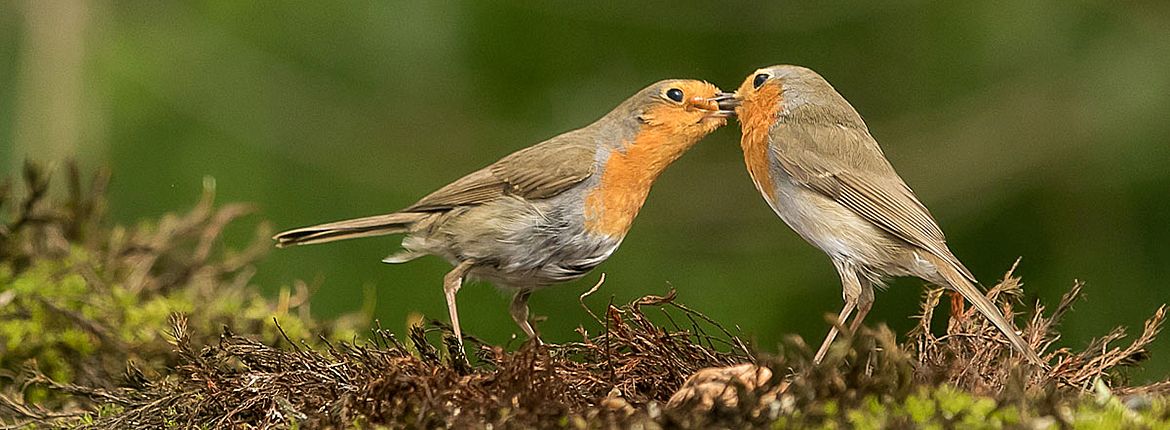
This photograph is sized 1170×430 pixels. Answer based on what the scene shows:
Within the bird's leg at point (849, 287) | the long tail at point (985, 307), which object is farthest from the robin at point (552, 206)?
the long tail at point (985, 307)

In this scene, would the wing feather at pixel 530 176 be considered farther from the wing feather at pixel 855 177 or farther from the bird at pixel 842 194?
the wing feather at pixel 855 177

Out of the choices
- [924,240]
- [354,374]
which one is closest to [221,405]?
[354,374]

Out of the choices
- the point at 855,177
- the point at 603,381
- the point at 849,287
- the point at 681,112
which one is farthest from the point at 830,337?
the point at 681,112

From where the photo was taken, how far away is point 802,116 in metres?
4.60

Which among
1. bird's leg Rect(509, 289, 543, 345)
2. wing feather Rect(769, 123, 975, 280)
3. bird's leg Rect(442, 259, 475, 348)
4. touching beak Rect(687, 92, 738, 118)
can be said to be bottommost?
bird's leg Rect(509, 289, 543, 345)

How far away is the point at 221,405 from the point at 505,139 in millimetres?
5485

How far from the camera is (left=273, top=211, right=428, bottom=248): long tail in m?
4.86

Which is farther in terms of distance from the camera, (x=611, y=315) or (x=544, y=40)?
(x=544, y=40)

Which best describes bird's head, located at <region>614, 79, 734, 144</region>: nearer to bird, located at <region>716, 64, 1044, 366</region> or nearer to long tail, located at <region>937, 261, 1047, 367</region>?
bird, located at <region>716, 64, 1044, 366</region>

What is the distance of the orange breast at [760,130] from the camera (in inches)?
177

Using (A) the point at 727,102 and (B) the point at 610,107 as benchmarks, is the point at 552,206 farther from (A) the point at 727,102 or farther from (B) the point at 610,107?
(B) the point at 610,107

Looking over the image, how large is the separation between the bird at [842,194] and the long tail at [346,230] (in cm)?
130

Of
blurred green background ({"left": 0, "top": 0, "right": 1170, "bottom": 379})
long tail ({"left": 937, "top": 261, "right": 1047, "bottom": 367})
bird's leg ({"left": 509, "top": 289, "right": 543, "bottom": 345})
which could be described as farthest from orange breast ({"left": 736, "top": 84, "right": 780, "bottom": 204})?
blurred green background ({"left": 0, "top": 0, "right": 1170, "bottom": 379})

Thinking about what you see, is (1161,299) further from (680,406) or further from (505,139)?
(680,406)
